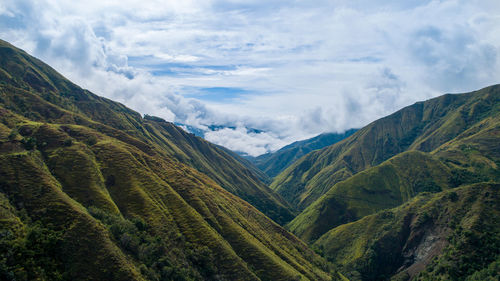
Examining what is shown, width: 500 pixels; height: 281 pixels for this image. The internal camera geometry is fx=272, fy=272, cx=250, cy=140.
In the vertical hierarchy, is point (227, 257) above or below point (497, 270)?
above

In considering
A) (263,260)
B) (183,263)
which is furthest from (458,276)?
(183,263)

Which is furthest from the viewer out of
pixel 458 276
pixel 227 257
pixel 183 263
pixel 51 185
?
pixel 458 276

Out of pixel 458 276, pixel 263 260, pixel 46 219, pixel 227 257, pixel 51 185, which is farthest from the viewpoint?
pixel 458 276

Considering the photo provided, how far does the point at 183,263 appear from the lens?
142250 millimetres

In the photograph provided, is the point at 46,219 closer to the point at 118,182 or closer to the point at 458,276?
the point at 118,182

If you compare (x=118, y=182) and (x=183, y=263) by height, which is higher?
(x=118, y=182)

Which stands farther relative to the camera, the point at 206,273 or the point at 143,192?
the point at 143,192

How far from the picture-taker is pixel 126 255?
121625 millimetres

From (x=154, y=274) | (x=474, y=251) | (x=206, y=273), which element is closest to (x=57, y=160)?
(x=154, y=274)

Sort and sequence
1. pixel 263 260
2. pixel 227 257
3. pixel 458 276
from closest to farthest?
pixel 227 257
pixel 263 260
pixel 458 276

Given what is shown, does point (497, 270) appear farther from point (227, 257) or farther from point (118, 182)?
point (118, 182)

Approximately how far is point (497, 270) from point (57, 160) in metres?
280

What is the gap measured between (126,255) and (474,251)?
226709 mm

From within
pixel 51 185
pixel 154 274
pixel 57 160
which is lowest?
pixel 154 274
